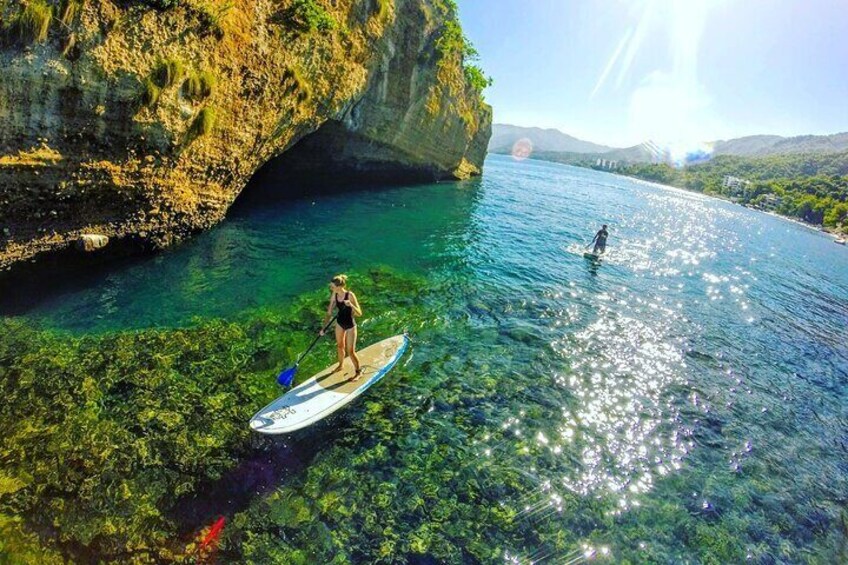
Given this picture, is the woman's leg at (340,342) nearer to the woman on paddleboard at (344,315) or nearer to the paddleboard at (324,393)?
the woman on paddleboard at (344,315)

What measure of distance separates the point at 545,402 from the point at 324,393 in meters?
6.04

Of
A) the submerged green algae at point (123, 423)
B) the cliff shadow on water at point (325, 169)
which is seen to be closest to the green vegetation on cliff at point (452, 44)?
the cliff shadow on water at point (325, 169)

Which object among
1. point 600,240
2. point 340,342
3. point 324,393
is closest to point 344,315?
point 340,342

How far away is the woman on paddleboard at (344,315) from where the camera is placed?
33.4ft

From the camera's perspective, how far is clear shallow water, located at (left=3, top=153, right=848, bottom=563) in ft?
26.3

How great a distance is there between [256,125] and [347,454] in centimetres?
1677

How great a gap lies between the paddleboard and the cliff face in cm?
1059

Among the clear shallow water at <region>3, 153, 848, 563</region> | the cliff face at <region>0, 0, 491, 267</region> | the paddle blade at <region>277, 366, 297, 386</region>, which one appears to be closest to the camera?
the clear shallow water at <region>3, 153, 848, 563</region>

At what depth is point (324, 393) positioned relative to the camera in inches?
396

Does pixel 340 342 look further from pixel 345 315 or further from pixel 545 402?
pixel 545 402

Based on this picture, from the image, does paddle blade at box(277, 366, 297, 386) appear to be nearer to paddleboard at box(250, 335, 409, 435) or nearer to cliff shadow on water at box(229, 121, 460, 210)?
paddleboard at box(250, 335, 409, 435)

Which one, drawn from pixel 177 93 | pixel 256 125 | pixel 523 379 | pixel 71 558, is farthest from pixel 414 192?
pixel 71 558

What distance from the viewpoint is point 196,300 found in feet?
46.4

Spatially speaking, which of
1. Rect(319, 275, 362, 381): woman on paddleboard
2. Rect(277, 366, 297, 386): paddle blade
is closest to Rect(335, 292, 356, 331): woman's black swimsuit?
Rect(319, 275, 362, 381): woman on paddleboard
